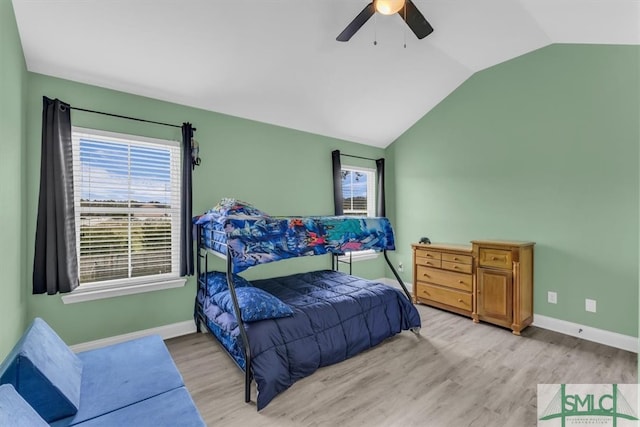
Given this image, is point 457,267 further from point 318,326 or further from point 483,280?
point 318,326

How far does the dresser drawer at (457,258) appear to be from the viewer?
3.48m

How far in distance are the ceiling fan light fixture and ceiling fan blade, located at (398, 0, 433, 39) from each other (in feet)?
→ 0.13

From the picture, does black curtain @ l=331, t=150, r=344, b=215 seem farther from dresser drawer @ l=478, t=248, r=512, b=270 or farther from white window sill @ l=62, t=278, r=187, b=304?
white window sill @ l=62, t=278, r=187, b=304

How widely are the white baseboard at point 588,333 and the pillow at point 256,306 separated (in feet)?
9.69

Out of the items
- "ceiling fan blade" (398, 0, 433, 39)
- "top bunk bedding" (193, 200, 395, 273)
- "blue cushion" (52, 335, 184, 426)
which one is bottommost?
"blue cushion" (52, 335, 184, 426)

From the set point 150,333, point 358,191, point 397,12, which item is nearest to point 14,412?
point 150,333

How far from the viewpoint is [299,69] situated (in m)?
3.02

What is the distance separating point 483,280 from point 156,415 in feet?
11.0

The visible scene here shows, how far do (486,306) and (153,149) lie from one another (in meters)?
4.07

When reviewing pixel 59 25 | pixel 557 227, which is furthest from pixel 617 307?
pixel 59 25

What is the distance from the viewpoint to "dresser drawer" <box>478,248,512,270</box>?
3145mm

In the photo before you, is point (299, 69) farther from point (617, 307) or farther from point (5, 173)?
point (617, 307)

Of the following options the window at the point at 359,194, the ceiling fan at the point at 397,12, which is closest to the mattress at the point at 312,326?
the window at the point at 359,194

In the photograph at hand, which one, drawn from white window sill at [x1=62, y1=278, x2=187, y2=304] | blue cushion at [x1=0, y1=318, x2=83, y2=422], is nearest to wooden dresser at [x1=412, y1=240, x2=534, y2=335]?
white window sill at [x1=62, y1=278, x2=187, y2=304]
